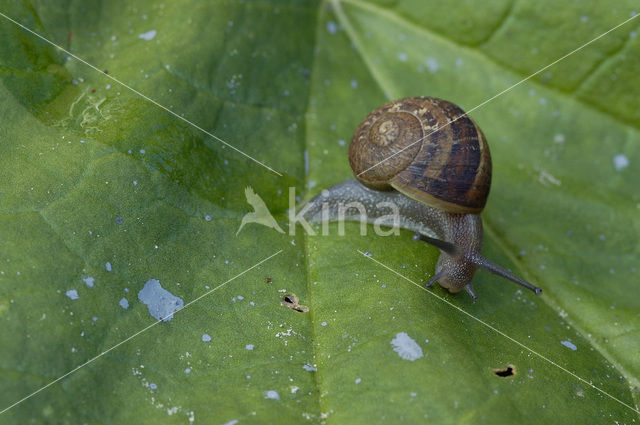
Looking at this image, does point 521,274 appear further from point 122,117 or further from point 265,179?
point 122,117

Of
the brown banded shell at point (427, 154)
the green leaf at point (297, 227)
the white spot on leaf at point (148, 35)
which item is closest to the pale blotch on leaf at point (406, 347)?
the green leaf at point (297, 227)

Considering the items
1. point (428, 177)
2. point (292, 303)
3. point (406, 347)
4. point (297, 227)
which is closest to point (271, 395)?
point (292, 303)

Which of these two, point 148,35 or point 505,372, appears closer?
point 505,372

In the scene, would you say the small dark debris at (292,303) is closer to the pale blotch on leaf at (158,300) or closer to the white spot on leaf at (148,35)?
the pale blotch on leaf at (158,300)

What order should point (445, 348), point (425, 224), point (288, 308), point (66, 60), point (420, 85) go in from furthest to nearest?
point (420, 85)
point (425, 224)
point (66, 60)
point (288, 308)
point (445, 348)

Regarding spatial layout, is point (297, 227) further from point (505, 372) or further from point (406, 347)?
point (505, 372)

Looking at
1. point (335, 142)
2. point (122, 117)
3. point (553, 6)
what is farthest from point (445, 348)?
point (553, 6)

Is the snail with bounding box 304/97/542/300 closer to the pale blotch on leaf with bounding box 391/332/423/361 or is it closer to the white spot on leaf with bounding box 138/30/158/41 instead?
the pale blotch on leaf with bounding box 391/332/423/361
